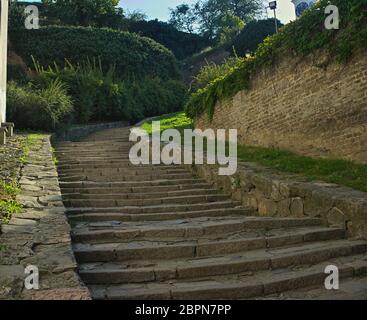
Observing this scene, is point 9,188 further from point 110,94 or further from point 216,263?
point 110,94

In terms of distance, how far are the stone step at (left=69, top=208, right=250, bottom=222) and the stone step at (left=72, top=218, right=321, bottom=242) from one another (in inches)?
7.5

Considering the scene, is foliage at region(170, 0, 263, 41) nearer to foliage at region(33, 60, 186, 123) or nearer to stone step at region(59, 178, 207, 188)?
foliage at region(33, 60, 186, 123)

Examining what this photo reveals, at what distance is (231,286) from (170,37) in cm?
3595

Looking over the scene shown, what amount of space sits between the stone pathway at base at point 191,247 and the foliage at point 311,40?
10.4 ft

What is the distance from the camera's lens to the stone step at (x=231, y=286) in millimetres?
3463

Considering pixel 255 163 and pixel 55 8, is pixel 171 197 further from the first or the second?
pixel 55 8

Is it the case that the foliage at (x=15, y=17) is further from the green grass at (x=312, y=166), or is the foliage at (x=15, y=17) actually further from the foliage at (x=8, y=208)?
the foliage at (x=8, y=208)

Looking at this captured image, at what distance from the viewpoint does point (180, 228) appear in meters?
4.93

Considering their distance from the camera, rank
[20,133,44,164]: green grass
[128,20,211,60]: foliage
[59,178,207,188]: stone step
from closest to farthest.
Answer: [59,178,207,188]: stone step, [20,133,44,164]: green grass, [128,20,211,60]: foliage

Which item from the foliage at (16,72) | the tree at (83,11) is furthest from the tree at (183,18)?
the foliage at (16,72)

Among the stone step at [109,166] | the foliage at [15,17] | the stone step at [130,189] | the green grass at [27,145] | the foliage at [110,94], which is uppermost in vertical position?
the foliage at [15,17]

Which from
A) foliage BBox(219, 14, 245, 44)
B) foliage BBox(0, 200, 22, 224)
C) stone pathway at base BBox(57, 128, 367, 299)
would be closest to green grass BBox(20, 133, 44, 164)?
stone pathway at base BBox(57, 128, 367, 299)

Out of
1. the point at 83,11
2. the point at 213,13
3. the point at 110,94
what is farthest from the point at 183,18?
the point at 110,94

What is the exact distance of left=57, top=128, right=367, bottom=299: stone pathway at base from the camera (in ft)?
12.1
